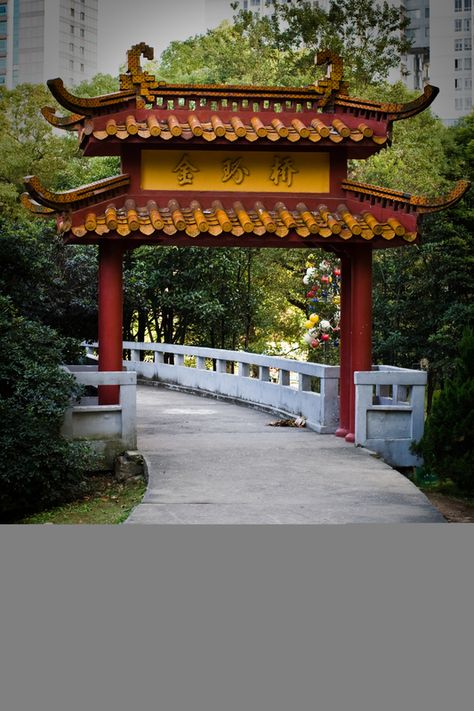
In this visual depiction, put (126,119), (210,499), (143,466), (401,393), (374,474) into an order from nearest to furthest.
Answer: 1. (210,499)
2. (374,474)
3. (143,466)
4. (126,119)
5. (401,393)

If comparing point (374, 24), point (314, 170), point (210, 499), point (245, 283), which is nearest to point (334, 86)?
point (314, 170)

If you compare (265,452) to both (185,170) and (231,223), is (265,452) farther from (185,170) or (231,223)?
(185,170)

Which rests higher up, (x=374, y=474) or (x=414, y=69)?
(x=414, y=69)

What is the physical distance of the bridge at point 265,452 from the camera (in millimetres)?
8867

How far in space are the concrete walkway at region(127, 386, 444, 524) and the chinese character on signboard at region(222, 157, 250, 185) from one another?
321 cm

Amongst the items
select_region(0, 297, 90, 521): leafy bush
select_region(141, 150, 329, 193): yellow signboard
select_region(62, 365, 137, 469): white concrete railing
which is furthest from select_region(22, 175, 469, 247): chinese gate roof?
select_region(62, 365, 137, 469): white concrete railing

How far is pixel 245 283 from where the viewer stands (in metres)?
25.1

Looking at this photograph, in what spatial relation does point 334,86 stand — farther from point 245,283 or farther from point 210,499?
point 245,283

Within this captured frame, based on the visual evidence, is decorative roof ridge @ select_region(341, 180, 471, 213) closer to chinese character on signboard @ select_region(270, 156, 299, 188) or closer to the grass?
chinese character on signboard @ select_region(270, 156, 299, 188)

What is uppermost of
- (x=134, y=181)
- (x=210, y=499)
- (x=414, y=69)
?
(x=414, y=69)

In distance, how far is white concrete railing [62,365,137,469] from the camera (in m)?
11.6

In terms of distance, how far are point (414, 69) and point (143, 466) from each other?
27.0 meters

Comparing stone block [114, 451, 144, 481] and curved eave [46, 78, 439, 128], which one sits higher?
curved eave [46, 78, 439, 128]

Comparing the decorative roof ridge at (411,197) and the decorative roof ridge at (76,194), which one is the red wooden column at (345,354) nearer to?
the decorative roof ridge at (411,197)
